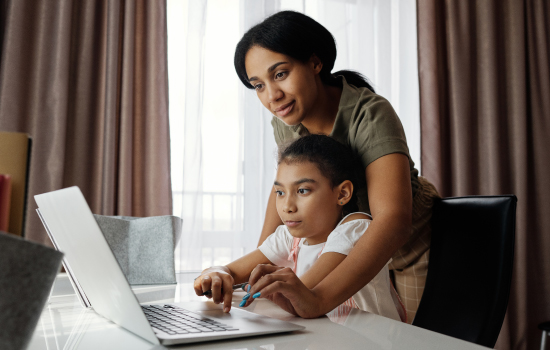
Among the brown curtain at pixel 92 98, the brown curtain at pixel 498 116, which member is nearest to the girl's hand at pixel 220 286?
A: the brown curtain at pixel 92 98

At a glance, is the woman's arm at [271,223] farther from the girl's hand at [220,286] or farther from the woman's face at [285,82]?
the girl's hand at [220,286]

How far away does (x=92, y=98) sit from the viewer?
7.08ft

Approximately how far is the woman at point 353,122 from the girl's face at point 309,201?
0.29 ft

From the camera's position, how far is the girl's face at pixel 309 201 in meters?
1.00

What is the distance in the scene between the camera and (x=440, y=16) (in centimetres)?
276

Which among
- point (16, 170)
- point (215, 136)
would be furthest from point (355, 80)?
point (215, 136)

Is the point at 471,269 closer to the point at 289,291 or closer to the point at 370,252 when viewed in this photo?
the point at 370,252

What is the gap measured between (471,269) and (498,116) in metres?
2.13

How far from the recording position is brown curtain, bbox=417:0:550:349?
2.63 m

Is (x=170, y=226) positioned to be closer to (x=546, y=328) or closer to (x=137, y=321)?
(x=137, y=321)

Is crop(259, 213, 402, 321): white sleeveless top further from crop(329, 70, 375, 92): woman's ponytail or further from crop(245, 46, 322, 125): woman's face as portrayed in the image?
crop(329, 70, 375, 92): woman's ponytail

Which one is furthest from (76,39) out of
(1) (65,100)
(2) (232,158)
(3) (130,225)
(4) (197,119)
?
(3) (130,225)

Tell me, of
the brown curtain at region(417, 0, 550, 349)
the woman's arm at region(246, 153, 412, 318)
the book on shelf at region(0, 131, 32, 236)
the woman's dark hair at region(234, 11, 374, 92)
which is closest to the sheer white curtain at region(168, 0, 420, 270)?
the brown curtain at region(417, 0, 550, 349)

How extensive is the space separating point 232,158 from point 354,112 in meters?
1.32
